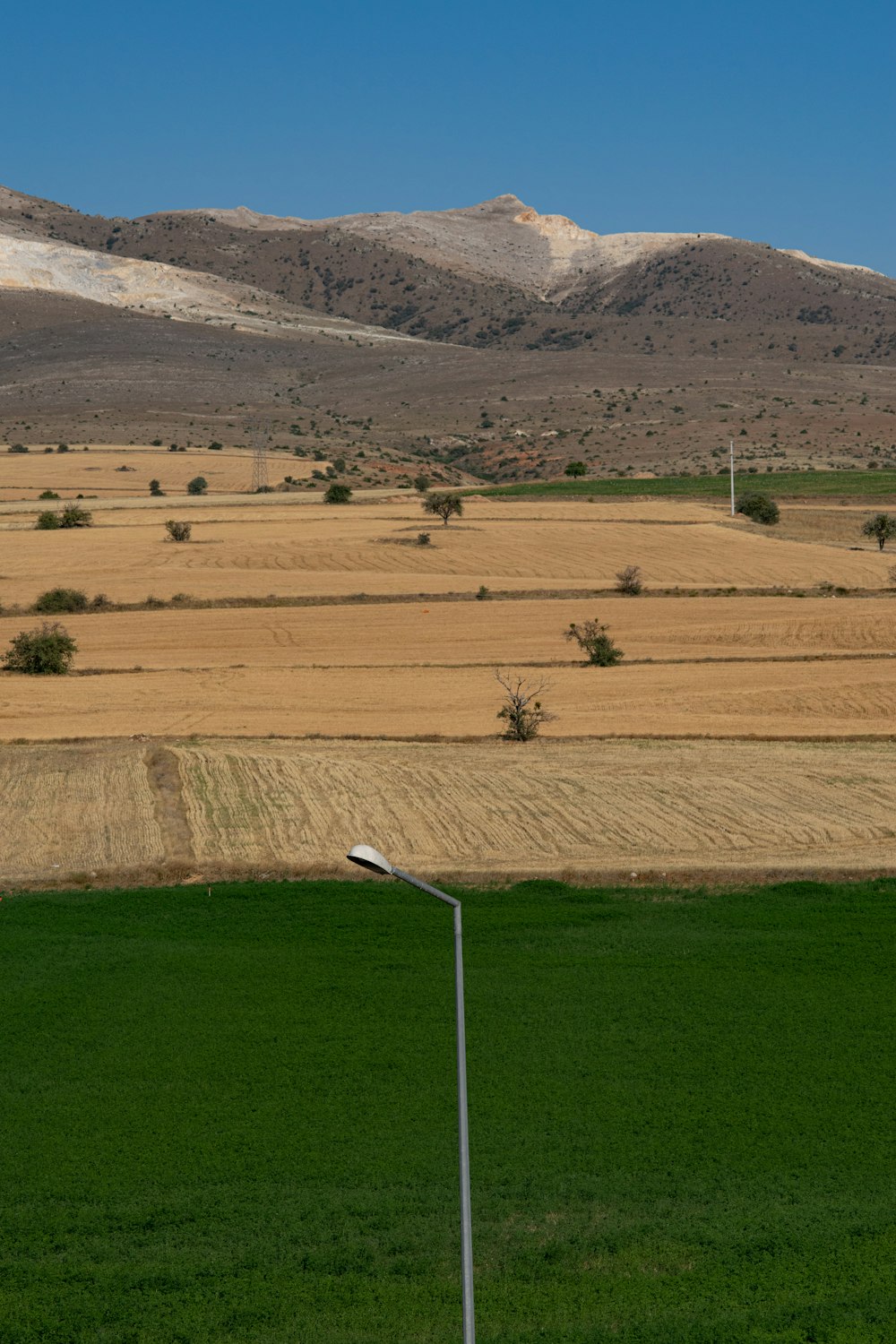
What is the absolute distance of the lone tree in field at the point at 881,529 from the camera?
86.4m

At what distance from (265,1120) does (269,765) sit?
1945 cm

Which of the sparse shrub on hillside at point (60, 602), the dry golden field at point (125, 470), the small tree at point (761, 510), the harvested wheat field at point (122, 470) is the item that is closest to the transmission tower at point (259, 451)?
the dry golden field at point (125, 470)

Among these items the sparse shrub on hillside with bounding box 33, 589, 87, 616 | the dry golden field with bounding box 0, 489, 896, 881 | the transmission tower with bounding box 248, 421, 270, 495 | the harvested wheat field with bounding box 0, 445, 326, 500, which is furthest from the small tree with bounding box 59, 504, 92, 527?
the sparse shrub on hillside with bounding box 33, 589, 87, 616

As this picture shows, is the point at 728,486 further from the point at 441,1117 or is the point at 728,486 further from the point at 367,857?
the point at 367,857

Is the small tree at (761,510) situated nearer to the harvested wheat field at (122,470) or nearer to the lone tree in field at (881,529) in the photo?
the lone tree in field at (881,529)

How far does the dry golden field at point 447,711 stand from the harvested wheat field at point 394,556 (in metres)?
0.32

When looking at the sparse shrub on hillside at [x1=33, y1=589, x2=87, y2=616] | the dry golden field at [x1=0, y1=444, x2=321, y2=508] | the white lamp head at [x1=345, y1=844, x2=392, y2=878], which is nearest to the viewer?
the white lamp head at [x1=345, y1=844, x2=392, y2=878]

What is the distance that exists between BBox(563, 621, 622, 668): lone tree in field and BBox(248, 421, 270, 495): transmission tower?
5957 centimetres

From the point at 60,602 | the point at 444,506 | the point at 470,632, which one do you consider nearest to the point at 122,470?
the point at 444,506

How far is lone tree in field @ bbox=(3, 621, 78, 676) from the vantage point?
53.5 meters

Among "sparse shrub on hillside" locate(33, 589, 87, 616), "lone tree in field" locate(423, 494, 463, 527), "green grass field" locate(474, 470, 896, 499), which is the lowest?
"sparse shrub on hillside" locate(33, 589, 87, 616)

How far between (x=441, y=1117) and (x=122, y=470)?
10920cm

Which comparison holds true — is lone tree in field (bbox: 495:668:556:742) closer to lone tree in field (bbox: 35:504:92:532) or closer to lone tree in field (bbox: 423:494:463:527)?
lone tree in field (bbox: 423:494:463:527)

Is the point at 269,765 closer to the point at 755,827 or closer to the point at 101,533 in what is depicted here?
the point at 755,827
